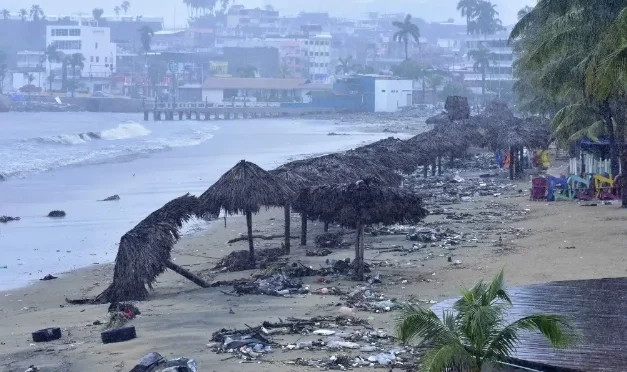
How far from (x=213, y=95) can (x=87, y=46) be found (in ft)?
136

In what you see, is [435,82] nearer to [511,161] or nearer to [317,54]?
[317,54]

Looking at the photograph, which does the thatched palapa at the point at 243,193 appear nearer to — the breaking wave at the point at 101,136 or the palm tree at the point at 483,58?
the breaking wave at the point at 101,136

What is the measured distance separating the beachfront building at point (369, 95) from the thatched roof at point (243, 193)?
94839mm

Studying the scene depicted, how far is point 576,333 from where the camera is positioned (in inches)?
361

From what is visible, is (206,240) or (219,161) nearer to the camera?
(206,240)

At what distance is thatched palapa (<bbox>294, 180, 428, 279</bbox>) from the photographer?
1602cm

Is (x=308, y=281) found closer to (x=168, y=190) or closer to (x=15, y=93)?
(x=168, y=190)

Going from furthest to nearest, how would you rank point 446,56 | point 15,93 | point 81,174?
point 446,56 → point 15,93 → point 81,174

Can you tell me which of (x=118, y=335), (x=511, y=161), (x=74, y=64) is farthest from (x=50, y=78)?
(x=118, y=335)

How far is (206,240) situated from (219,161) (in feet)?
88.2

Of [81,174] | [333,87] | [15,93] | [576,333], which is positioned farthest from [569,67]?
[15,93]

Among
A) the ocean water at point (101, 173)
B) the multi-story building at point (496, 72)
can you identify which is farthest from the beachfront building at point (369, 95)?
the ocean water at point (101, 173)

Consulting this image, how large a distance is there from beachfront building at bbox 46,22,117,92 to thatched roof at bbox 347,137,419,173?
419 ft

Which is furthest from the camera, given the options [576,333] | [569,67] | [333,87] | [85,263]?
[333,87]
